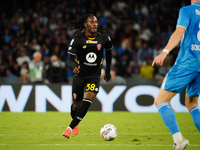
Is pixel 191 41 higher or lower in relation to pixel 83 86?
higher

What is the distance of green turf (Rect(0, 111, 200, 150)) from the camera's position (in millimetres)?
5738

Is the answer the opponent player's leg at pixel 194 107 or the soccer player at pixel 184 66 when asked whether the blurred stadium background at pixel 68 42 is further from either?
the soccer player at pixel 184 66

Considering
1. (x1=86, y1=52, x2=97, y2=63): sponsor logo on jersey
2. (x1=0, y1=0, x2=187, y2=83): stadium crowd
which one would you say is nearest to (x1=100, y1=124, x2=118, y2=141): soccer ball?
(x1=86, y1=52, x2=97, y2=63): sponsor logo on jersey

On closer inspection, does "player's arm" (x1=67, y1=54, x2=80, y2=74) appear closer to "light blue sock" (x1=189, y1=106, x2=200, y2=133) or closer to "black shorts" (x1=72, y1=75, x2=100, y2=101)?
"black shorts" (x1=72, y1=75, x2=100, y2=101)

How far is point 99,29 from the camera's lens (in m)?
14.6

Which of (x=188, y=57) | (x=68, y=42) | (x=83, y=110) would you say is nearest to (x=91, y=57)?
(x=83, y=110)

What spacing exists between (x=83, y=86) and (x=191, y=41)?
2581 mm

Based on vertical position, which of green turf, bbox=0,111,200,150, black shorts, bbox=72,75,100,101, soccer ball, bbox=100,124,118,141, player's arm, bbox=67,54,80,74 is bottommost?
green turf, bbox=0,111,200,150

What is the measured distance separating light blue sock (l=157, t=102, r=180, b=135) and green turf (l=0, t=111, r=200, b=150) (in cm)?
88

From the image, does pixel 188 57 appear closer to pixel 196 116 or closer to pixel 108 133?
pixel 196 116

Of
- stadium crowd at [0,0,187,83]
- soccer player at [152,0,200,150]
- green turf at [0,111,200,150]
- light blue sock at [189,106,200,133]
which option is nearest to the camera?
soccer player at [152,0,200,150]

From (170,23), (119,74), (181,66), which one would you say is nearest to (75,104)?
(181,66)

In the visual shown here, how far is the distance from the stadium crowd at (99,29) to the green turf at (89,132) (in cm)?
262

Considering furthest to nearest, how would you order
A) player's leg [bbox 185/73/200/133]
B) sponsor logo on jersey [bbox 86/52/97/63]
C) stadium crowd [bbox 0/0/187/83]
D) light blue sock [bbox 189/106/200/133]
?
stadium crowd [bbox 0/0/187/83]
sponsor logo on jersey [bbox 86/52/97/63]
light blue sock [bbox 189/106/200/133]
player's leg [bbox 185/73/200/133]
